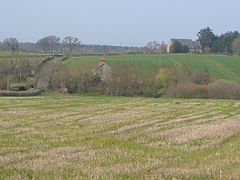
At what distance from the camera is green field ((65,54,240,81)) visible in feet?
307

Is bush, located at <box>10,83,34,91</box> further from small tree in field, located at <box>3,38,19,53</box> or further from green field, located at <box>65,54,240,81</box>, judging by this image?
small tree in field, located at <box>3,38,19,53</box>

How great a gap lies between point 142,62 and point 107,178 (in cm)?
8906

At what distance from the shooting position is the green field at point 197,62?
93688mm

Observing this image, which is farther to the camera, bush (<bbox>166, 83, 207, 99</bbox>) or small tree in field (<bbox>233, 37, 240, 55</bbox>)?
small tree in field (<bbox>233, 37, 240, 55</bbox>)

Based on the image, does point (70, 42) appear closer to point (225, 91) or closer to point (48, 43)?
point (48, 43)

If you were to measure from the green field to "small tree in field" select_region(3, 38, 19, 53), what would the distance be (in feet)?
119

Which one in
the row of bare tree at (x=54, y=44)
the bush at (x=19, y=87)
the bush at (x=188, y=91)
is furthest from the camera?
the row of bare tree at (x=54, y=44)

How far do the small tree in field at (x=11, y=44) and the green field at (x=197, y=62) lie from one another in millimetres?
36180

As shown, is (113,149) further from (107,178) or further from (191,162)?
(107,178)

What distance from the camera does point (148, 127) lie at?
2519 centimetres

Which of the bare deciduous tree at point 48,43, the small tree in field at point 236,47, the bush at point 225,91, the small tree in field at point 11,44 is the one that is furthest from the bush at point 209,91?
the bare deciduous tree at point 48,43

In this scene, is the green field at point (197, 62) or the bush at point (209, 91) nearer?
the bush at point (209, 91)

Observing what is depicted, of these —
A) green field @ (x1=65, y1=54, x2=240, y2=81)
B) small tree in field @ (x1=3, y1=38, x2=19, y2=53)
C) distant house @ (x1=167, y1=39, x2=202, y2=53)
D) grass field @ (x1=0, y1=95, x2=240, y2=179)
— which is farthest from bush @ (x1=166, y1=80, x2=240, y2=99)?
distant house @ (x1=167, y1=39, x2=202, y2=53)

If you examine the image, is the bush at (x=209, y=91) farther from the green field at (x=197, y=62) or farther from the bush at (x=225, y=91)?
the green field at (x=197, y=62)
